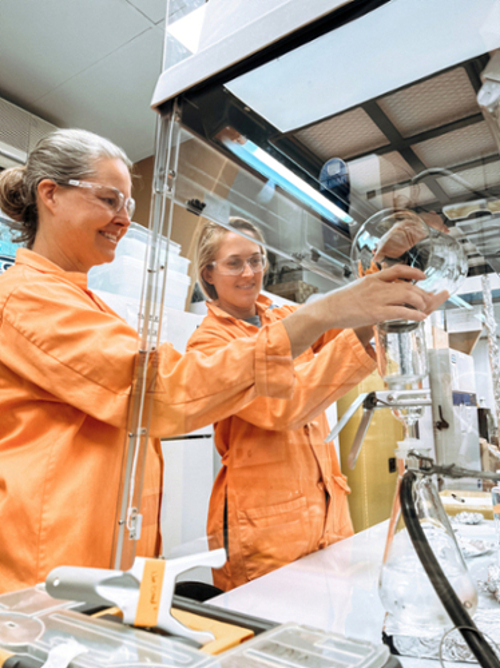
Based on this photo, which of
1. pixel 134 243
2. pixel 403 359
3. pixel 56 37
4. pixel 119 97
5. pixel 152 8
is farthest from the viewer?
pixel 119 97

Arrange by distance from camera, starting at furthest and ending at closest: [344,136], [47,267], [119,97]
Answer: [119,97]
[47,267]
[344,136]

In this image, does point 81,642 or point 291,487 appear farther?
point 291,487

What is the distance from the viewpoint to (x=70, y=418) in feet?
2.60

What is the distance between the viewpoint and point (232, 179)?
0.74 meters

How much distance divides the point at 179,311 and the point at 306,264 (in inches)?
8.1

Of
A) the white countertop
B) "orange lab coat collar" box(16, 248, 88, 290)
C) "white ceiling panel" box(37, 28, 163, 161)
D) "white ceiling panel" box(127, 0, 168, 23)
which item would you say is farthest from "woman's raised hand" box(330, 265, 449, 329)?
"white ceiling panel" box(37, 28, 163, 161)

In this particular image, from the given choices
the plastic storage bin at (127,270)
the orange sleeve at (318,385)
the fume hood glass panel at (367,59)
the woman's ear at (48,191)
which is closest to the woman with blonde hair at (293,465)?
the orange sleeve at (318,385)

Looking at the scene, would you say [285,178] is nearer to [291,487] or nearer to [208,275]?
[208,275]

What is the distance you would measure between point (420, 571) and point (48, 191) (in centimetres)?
94

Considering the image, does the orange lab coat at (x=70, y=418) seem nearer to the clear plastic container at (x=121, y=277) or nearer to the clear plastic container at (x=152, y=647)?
the clear plastic container at (x=152, y=647)

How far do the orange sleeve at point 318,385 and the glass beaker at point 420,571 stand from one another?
A: 106mm

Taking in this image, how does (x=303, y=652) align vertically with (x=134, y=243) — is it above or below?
below

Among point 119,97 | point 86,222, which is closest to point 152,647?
point 86,222

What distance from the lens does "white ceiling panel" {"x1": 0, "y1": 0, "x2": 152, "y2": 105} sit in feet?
7.39
